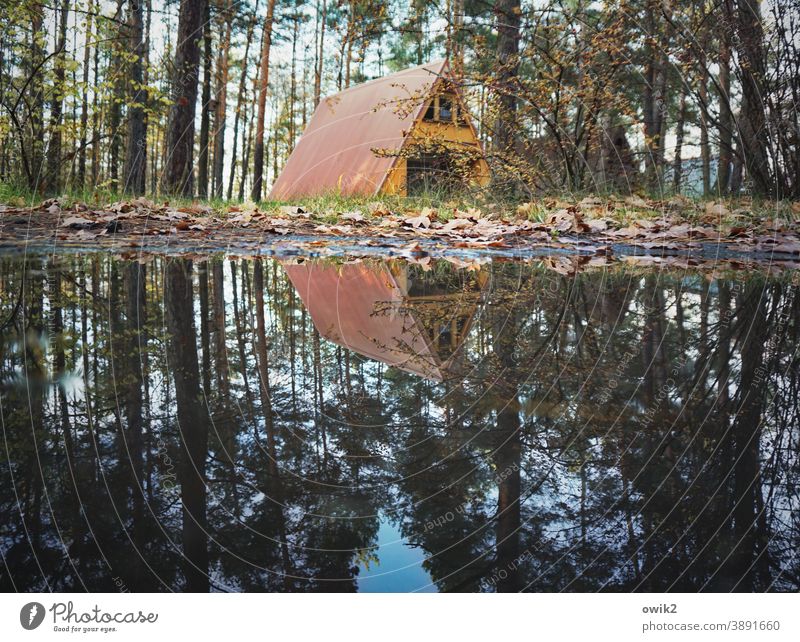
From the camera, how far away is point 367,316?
6.72 ft

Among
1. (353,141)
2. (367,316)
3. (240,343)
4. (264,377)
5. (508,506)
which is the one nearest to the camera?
(508,506)

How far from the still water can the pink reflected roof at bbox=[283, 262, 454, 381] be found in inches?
0.7

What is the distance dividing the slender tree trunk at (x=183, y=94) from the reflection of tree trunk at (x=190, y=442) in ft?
22.0

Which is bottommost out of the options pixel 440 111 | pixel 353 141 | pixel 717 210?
pixel 717 210

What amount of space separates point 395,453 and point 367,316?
3.67ft

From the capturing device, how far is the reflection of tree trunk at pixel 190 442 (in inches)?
28.0

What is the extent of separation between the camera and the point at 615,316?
2.00 meters

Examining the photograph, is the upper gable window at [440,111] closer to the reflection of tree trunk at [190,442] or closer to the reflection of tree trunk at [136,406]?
the reflection of tree trunk at [136,406]

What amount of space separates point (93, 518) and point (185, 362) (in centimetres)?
67

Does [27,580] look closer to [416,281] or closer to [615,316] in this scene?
[615,316]

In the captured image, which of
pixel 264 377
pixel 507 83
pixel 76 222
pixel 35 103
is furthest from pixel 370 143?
pixel 264 377

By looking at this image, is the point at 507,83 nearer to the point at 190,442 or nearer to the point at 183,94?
the point at 183,94

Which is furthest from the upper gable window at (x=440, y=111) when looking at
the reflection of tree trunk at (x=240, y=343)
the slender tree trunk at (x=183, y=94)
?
the reflection of tree trunk at (x=240, y=343)
